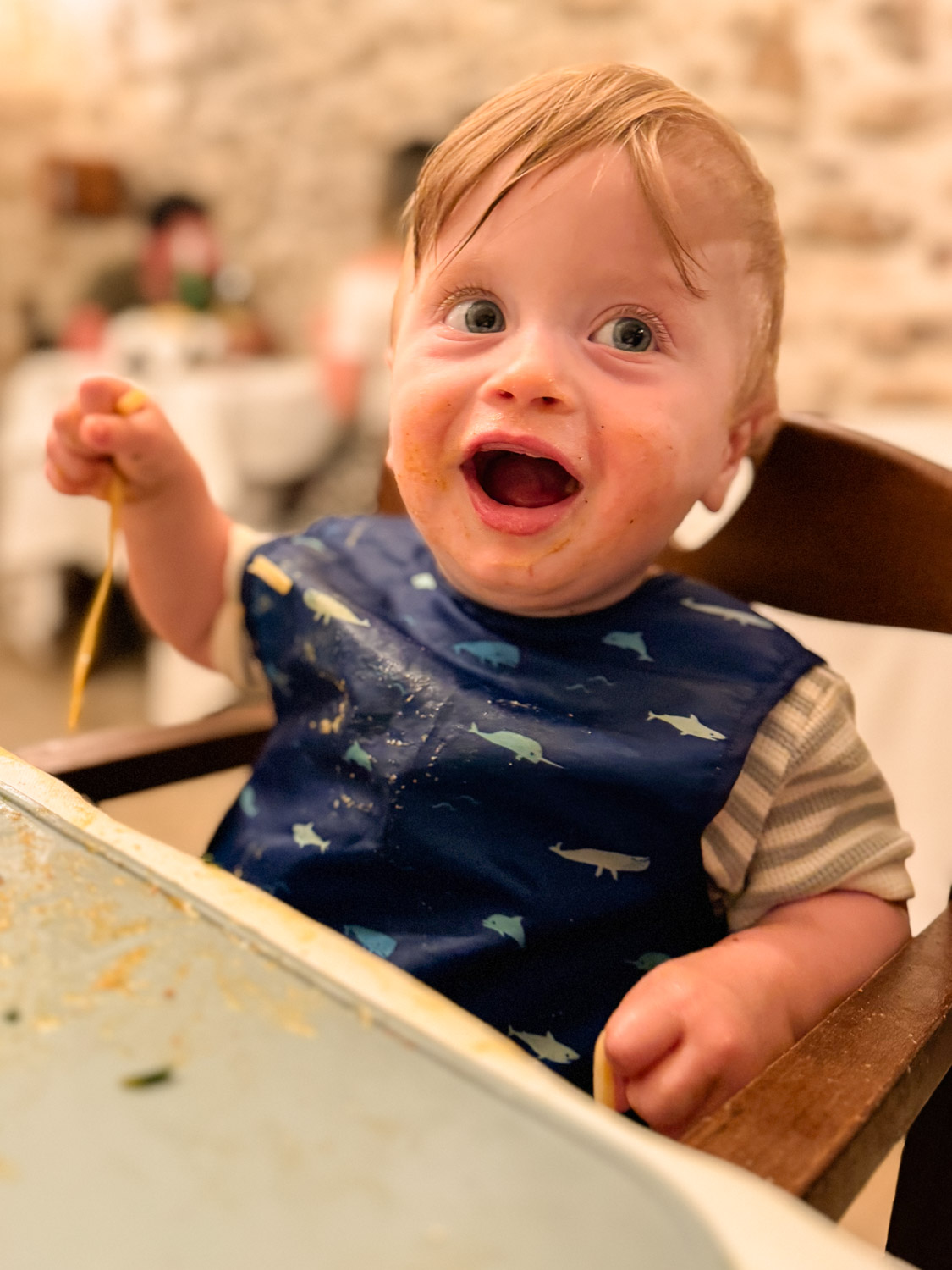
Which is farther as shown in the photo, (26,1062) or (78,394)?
(78,394)

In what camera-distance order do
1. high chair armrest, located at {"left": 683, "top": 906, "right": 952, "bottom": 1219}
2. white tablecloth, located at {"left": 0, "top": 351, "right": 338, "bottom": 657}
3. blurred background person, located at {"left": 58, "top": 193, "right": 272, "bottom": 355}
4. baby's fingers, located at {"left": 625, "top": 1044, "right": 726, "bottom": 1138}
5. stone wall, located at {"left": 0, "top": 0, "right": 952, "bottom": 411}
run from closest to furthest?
high chair armrest, located at {"left": 683, "top": 906, "right": 952, "bottom": 1219} < baby's fingers, located at {"left": 625, "top": 1044, "right": 726, "bottom": 1138} < stone wall, located at {"left": 0, "top": 0, "right": 952, "bottom": 411} < white tablecloth, located at {"left": 0, "top": 351, "right": 338, "bottom": 657} < blurred background person, located at {"left": 58, "top": 193, "right": 272, "bottom": 355}

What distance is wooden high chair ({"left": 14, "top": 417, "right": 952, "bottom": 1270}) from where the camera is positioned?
41cm

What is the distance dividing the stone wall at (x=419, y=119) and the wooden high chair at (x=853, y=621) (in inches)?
54.4

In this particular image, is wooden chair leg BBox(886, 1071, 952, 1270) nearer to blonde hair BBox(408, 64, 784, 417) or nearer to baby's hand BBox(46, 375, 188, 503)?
blonde hair BBox(408, 64, 784, 417)

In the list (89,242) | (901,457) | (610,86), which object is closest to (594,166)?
(610,86)

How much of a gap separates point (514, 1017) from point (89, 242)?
4.03 metres

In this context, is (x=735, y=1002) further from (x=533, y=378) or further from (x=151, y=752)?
(x=151, y=752)

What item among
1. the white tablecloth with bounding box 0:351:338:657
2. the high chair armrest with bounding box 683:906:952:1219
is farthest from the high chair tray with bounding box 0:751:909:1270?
the white tablecloth with bounding box 0:351:338:657

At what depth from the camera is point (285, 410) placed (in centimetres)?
290

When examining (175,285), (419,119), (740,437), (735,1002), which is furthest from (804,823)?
(175,285)

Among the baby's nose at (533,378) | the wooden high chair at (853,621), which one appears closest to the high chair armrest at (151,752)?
the wooden high chair at (853,621)

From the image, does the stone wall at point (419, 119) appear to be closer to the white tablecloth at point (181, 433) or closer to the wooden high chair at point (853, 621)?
the white tablecloth at point (181, 433)

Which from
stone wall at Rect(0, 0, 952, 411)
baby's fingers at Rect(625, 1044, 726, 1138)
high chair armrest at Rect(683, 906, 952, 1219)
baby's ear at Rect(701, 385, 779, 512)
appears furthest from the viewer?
stone wall at Rect(0, 0, 952, 411)

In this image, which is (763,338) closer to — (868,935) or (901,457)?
(901,457)
